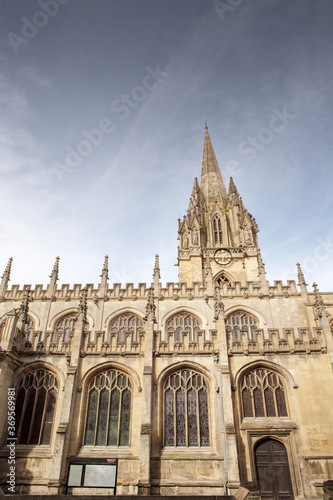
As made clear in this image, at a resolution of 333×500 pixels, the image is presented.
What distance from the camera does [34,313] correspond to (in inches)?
1135

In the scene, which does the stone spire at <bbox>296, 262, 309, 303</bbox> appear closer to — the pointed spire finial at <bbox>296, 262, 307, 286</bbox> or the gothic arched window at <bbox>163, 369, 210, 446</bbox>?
the pointed spire finial at <bbox>296, 262, 307, 286</bbox>

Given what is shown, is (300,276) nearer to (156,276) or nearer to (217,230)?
(156,276)

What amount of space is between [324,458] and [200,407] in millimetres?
5406

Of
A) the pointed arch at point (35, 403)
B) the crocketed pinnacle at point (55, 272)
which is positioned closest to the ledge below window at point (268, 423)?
the pointed arch at point (35, 403)

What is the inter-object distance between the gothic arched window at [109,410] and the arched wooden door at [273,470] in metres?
5.80

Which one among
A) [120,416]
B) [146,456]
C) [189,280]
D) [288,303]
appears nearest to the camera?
[146,456]

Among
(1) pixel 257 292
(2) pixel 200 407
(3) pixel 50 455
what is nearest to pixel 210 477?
(2) pixel 200 407

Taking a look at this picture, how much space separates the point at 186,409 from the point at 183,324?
1186cm

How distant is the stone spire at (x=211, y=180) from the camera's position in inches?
1829

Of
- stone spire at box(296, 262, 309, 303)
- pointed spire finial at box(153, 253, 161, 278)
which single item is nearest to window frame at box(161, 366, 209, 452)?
pointed spire finial at box(153, 253, 161, 278)

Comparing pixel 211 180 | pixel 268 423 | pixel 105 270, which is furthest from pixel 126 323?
pixel 211 180

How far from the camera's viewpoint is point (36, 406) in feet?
55.1

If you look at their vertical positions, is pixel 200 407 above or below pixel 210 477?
above

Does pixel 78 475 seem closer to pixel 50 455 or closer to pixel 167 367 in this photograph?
pixel 50 455
